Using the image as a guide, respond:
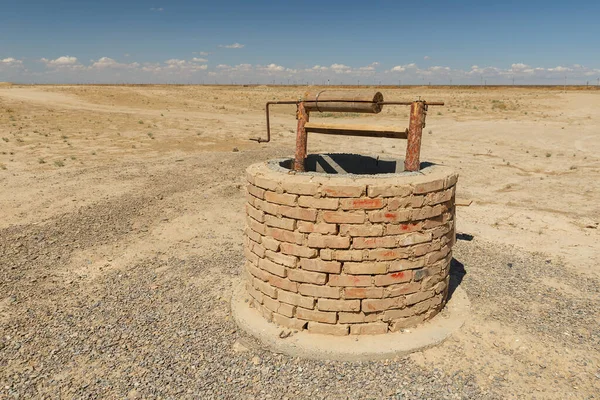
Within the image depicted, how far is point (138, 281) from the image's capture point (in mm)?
6609

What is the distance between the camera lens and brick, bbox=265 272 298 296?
4797mm

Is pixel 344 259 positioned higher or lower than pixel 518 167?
higher

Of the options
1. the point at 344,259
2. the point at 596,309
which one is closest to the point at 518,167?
the point at 596,309

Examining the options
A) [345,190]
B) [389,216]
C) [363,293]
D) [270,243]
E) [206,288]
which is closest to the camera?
[345,190]

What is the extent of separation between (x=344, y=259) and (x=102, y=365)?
10.3 ft

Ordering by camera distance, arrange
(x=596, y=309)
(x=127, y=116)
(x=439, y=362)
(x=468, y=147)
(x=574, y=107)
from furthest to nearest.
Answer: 1. (x=574, y=107)
2. (x=127, y=116)
3. (x=468, y=147)
4. (x=596, y=309)
5. (x=439, y=362)

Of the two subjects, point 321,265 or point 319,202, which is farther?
point 321,265

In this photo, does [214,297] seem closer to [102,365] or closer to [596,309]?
[102,365]

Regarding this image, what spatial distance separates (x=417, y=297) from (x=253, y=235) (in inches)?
89.4

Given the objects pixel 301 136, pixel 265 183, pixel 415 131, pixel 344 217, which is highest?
pixel 415 131

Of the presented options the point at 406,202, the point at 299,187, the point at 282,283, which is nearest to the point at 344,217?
the point at 299,187

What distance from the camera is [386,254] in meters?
4.54

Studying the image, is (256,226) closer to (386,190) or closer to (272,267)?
(272,267)

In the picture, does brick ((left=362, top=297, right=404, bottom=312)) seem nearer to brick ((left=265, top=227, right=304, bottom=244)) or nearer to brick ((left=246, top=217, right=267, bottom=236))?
brick ((left=265, top=227, right=304, bottom=244))
